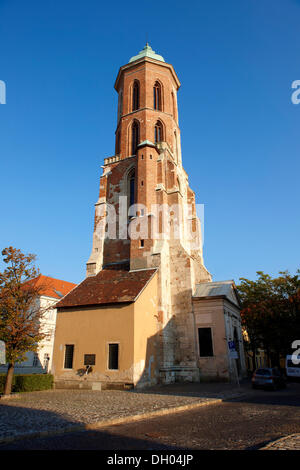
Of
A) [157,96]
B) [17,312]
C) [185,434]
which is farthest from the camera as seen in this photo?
[157,96]

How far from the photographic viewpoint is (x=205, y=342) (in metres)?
22.7

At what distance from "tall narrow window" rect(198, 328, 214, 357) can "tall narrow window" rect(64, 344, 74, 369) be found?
9.51 m

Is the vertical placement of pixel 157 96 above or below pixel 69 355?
above

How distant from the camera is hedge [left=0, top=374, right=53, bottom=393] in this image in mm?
17078

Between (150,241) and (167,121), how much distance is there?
50.1 feet

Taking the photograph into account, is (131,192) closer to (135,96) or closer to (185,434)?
(135,96)

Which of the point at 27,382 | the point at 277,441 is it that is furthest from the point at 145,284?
the point at 277,441

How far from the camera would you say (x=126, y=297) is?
19406 mm

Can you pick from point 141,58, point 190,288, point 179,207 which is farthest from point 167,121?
point 190,288

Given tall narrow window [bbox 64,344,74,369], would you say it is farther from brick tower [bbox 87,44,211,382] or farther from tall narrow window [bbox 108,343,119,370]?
brick tower [bbox 87,44,211,382]

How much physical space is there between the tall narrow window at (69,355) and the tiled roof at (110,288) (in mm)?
2828

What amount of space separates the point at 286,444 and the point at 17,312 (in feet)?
45.8

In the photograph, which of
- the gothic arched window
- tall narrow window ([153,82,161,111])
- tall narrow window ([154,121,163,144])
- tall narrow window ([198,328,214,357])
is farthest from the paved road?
tall narrow window ([153,82,161,111])
